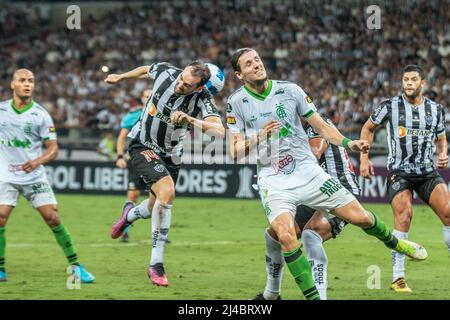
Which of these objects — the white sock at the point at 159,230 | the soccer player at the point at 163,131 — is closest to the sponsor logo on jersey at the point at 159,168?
the soccer player at the point at 163,131

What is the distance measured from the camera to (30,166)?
10.9 meters

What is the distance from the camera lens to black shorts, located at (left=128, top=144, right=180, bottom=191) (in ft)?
35.9

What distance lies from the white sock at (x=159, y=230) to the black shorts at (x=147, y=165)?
31 centimetres

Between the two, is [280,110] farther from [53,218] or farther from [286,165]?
[53,218]

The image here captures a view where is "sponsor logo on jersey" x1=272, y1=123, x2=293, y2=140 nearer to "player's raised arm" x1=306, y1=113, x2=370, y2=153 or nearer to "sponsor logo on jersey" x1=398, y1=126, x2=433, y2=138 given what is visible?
"player's raised arm" x1=306, y1=113, x2=370, y2=153

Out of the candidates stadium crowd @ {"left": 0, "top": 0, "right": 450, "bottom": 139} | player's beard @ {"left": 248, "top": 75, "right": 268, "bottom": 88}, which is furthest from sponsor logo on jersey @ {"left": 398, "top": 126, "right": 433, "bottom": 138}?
stadium crowd @ {"left": 0, "top": 0, "right": 450, "bottom": 139}

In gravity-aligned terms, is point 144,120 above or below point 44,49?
below

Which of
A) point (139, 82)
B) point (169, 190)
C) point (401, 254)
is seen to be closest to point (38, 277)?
point (169, 190)

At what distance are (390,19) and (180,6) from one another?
9180mm

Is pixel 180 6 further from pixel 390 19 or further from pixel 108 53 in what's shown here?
pixel 390 19

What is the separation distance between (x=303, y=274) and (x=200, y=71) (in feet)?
10.2

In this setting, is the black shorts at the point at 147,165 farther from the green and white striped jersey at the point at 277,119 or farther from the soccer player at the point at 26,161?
the green and white striped jersey at the point at 277,119

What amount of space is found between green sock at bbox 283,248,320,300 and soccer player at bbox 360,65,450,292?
2747 mm

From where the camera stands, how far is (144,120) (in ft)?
37.1
